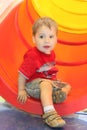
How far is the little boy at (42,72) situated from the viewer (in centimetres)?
164

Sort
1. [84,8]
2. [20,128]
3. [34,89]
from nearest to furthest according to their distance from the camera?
[20,128] < [34,89] < [84,8]

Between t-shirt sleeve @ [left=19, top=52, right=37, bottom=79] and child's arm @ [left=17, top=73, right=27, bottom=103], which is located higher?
t-shirt sleeve @ [left=19, top=52, right=37, bottom=79]

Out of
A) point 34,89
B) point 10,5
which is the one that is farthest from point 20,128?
point 10,5

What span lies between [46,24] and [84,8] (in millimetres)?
671

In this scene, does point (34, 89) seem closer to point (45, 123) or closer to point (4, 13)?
point (45, 123)

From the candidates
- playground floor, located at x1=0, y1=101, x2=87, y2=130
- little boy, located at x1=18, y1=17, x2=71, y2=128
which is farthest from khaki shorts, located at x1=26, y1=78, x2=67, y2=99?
playground floor, located at x1=0, y1=101, x2=87, y2=130

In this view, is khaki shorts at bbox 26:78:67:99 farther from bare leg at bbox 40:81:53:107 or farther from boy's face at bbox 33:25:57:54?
boy's face at bbox 33:25:57:54

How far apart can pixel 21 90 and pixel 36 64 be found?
5.7 inches

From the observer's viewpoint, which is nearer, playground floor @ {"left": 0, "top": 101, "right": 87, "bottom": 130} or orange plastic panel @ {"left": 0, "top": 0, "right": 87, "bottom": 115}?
playground floor @ {"left": 0, "top": 101, "right": 87, "bottom": 130}

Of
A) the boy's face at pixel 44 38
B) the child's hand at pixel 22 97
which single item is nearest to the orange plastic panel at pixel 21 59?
the child's hand at pixel 22 97

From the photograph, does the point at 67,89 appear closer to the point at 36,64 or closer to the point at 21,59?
the point at 36,64

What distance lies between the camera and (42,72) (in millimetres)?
1739

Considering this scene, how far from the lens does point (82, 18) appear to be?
7.42 feet

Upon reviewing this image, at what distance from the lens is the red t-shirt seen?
5.55ft
